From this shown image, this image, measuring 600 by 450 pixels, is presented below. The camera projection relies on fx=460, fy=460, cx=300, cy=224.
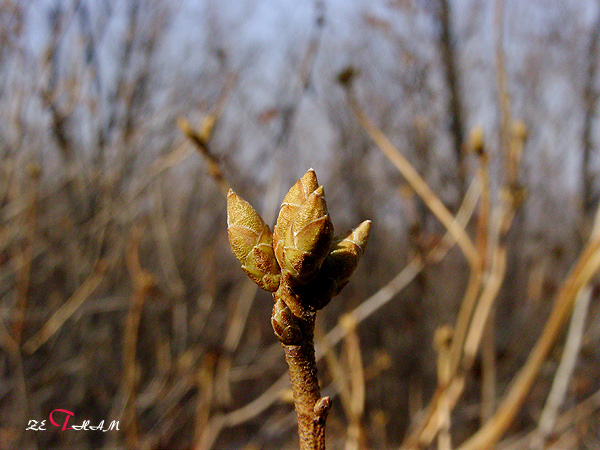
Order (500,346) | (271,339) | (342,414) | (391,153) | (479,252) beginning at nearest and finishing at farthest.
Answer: (479,252) → (391,153) → (500,346) → (342,414) → (271,339)

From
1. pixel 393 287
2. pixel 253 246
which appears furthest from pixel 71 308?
pixel 253 246

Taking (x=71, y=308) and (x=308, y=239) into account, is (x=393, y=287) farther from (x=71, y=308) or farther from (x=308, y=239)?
(x=71, y=308)

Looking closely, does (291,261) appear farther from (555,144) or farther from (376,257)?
(555,144)

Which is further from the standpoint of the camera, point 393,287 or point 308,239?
point 393,287

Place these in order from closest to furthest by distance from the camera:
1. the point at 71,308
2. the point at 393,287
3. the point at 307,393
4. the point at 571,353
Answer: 1. the point at 307,393
2. the point at 571,353
3. the point at 393,287
4. the point at 71,308

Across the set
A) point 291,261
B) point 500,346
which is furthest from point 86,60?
point 500,346

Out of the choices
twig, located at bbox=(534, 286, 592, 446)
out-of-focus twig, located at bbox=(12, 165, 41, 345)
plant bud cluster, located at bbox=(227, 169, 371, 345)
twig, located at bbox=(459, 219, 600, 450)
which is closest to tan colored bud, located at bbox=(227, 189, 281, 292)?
plant bud cluster, located at bbox=(227, 169, 371, 345)
